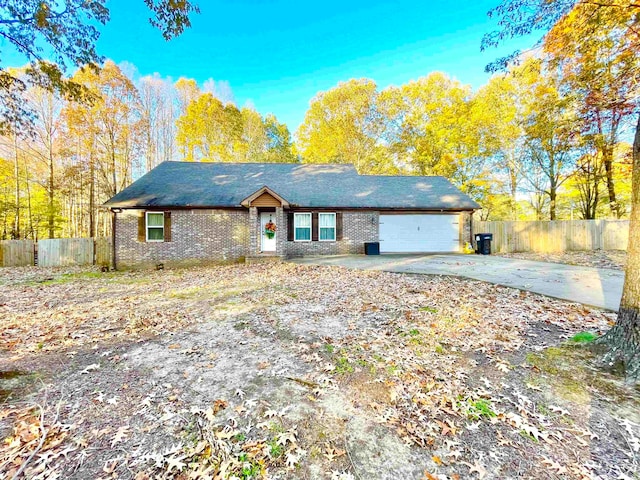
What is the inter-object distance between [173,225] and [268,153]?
1525 centimetres

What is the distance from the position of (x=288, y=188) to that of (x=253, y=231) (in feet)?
11.8

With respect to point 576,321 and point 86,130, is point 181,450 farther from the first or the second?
point 86,130

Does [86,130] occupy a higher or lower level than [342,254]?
higher

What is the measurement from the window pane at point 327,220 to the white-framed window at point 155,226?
24.1 ft

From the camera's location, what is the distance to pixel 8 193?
16.5 m

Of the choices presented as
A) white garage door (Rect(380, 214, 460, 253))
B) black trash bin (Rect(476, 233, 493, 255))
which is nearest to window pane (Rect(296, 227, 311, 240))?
white garage door (Rect(380, 214, 460, 253))

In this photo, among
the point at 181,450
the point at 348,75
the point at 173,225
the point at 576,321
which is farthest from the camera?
the point at 348,75

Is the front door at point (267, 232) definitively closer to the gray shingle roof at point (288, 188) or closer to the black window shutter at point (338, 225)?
the gray shingle roof at point (288, 188)

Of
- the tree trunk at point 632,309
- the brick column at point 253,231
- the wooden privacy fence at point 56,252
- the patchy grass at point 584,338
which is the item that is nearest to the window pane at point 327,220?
the brick column at point 253,231

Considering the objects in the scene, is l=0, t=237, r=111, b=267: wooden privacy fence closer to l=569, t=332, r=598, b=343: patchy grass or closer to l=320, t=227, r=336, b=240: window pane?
l=320, t=227, r=336, b=240: window pane

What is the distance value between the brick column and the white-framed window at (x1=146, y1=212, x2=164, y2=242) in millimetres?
4037

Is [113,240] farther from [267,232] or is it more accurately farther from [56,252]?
[267,232]

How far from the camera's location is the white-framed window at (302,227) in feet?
45.6

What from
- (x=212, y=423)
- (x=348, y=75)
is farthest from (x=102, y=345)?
(x=348, y=75)
